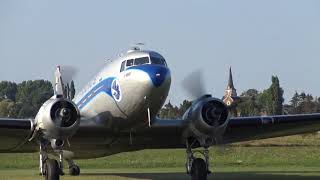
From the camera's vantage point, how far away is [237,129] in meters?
23.9

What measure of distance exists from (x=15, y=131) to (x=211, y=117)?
21.3 feet

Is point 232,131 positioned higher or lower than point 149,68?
→ lower

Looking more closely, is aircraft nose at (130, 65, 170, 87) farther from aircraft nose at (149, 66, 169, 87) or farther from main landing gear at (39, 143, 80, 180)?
main landing gear at (39, 143, 80, 180)

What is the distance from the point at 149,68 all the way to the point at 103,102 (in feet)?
9.99

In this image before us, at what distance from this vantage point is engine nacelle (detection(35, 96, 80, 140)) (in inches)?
777

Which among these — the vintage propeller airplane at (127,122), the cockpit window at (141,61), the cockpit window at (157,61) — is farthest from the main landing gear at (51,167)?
the cockpit window at (157,61)

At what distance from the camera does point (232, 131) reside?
24172mm

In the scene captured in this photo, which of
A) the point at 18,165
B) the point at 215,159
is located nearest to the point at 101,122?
the point at 18,165

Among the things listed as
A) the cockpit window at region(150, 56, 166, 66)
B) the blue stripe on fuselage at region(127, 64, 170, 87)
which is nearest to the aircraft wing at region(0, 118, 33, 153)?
the blue stripe on fuselage at region(127, 64, 170, 87)

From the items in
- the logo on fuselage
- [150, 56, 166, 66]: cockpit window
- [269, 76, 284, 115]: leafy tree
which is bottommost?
the logo on fuselage

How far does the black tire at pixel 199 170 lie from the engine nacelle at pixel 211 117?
1007 mm

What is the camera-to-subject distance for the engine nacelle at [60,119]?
19734 millimetres

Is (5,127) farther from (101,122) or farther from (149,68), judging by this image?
(149,68)

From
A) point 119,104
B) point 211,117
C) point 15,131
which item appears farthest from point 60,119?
point 211,117
